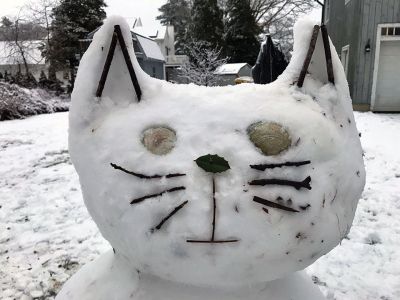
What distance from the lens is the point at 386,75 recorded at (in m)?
11.4

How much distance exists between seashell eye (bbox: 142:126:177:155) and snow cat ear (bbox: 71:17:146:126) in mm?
202

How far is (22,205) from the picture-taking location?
504cm

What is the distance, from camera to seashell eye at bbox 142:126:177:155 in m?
1.43

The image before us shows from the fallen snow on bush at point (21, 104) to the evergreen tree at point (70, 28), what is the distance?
8906 millimetres

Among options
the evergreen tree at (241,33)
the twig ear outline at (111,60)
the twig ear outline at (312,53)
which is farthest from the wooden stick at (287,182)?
the evergreen tree at (241,33)

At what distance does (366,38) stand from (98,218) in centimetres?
1139

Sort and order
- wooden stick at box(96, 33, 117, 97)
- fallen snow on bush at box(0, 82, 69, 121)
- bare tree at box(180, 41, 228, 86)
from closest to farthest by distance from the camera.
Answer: wooden stick at box(96, 33, 117, 97), fallen snow on bush at box(0, 82, 69, 121), bare tree at box(180, 41, 228, 86)

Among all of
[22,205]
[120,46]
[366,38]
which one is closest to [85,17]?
[366,38]

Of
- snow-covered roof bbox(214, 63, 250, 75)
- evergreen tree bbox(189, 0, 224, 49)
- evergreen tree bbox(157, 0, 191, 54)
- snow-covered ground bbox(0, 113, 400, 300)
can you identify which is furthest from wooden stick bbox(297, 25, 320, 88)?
evergreen tree bbox(157, 0, 191, 54)

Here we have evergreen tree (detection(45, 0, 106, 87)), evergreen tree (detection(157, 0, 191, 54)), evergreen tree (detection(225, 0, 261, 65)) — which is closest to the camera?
evergreen tree (detection(45, 0, 106, 87))

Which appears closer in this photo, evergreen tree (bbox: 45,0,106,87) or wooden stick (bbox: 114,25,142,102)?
wooden stick (bbox: 114,25,142,102)

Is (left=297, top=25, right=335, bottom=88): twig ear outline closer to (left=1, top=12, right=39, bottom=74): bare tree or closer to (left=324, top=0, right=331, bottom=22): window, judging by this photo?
(left=324, top=0, right=331, bottom=22): window

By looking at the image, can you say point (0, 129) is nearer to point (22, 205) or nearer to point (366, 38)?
point (22, 205)

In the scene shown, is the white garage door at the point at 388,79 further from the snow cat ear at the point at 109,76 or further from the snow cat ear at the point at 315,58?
the snow cat ear at the point at 109,76
